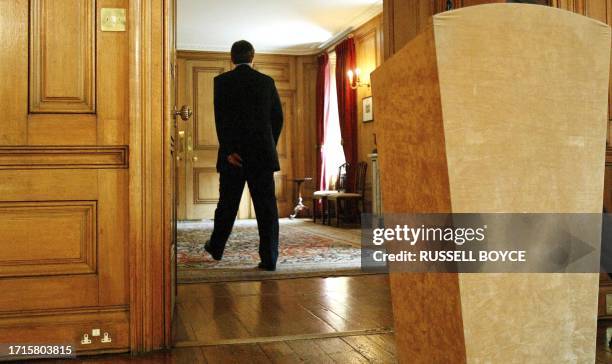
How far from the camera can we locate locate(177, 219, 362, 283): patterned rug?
3574mm

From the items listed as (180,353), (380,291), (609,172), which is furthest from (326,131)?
(180,353)

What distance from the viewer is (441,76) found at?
3.04 ft

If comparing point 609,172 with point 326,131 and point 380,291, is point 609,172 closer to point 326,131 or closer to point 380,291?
point 380,291

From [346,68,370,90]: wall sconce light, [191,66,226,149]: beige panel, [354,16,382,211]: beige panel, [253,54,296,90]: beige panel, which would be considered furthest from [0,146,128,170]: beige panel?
[253,54,296,90]: beige panel

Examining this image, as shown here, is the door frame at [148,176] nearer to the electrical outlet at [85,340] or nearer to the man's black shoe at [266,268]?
the electrical outlet at [85,340]

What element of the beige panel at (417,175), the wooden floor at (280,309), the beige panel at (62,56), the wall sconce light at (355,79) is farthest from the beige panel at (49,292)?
the wall sconce light at (355,79)

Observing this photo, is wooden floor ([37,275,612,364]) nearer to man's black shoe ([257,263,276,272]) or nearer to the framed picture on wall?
man's black shoe ([257,263,276,272])

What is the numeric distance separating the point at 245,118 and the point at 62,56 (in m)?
1.73

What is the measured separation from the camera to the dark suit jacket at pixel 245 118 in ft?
11.7

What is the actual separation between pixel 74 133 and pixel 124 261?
0.48 m

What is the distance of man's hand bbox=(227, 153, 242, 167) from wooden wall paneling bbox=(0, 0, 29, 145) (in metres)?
1.76

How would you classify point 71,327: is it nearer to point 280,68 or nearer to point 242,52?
point 242,52

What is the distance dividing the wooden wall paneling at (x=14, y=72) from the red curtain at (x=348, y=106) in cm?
610

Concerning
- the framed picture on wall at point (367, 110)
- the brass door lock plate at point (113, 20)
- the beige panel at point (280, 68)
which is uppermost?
the beige panel at point (280, 68)
